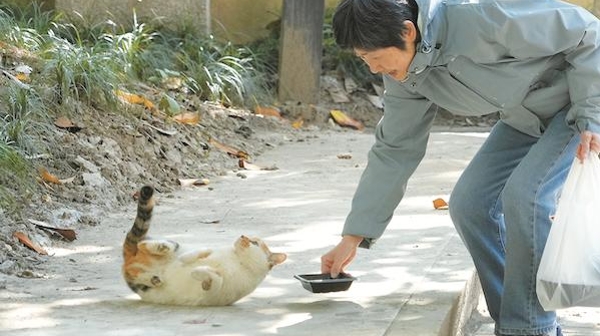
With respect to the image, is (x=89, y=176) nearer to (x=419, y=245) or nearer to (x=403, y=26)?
(x=419, y=245)

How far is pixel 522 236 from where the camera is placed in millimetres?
3904

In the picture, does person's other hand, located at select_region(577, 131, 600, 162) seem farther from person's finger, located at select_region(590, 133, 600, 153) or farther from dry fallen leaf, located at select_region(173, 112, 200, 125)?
dry fallen leaf, located at select_region(173, 112, 200, 125)

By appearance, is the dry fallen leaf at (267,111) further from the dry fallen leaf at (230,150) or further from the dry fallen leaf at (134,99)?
the dry fallen leaf at (134,99)

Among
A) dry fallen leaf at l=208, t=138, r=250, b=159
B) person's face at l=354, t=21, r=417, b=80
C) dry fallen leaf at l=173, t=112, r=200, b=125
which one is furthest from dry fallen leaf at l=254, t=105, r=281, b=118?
person's face at l=354, t=21, r=417, b=80

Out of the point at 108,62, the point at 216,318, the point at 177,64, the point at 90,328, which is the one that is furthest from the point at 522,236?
the point at 177,64

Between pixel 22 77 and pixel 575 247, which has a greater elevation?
pixel 575 247

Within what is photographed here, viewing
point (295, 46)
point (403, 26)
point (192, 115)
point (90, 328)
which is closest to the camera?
point (403, 26)

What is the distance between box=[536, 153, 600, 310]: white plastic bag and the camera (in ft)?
12.4

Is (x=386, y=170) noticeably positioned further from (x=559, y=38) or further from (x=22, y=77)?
(x=22, y=77)

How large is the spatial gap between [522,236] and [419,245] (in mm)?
1560

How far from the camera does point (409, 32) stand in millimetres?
3727

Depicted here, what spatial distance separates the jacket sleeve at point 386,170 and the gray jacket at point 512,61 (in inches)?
7.0

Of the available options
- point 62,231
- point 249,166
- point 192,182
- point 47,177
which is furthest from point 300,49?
point 62,231

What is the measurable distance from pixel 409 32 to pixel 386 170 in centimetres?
71
